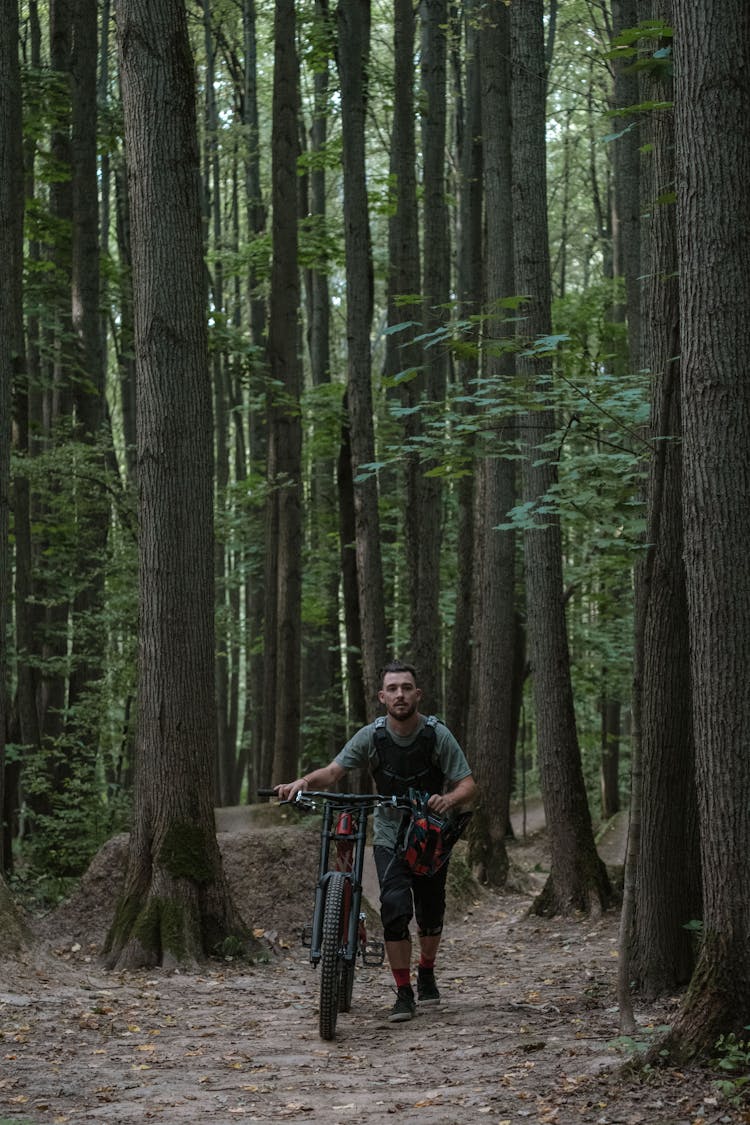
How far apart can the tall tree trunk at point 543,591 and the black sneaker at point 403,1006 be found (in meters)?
4.88

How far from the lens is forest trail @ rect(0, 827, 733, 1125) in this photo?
4.78 m

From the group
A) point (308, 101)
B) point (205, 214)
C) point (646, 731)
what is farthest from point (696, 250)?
point (308, 101)

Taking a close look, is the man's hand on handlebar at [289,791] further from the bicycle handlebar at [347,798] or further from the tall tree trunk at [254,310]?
the tall tree trunk at [254,310]

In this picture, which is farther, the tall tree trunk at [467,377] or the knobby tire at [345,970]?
the tall tree trunk at [467,377]

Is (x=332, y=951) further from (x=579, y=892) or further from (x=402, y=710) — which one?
(x=579, y=892)

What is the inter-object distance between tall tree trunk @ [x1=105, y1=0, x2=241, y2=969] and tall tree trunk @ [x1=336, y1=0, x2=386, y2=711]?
6068 millimetres

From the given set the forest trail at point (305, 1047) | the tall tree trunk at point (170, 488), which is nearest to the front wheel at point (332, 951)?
the forest trail at point (305, 1047)

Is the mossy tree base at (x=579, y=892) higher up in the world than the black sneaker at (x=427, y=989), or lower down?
lower down

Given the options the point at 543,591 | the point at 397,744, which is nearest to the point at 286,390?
the point at 543,591

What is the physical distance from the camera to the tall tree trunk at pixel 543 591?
11.5 m

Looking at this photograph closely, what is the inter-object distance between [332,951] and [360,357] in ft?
33.4

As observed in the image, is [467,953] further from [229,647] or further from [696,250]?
[229,647]

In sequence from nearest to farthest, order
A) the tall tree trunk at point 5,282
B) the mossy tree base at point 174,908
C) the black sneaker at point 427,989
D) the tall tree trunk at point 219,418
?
1. the black sneaker at point 427,989
2. the mossy tree base at point 174,908
3. the tall tree trunk at point 5,282
4. the tall tree trunk at point 219,418

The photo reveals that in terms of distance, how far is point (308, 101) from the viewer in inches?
1171
